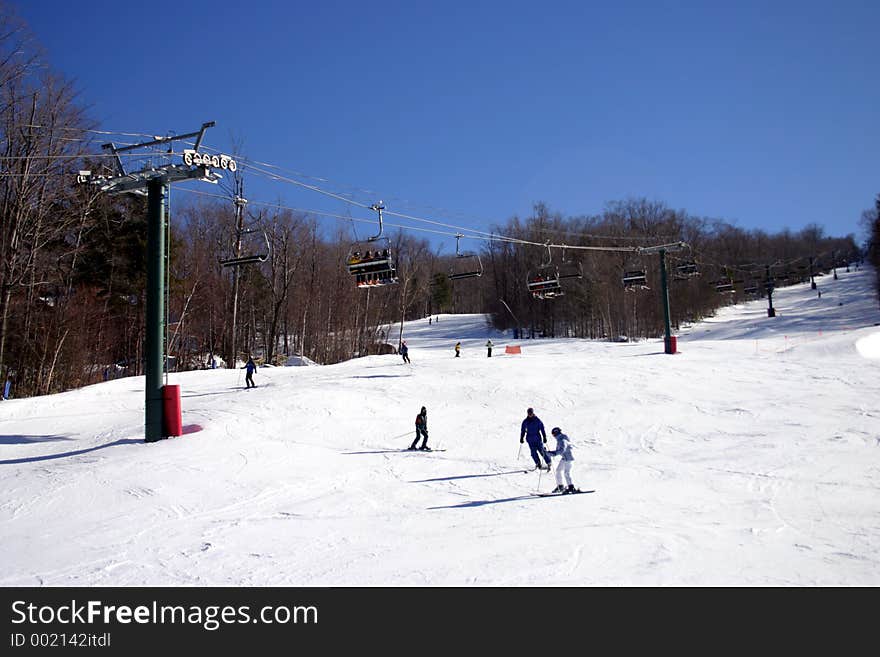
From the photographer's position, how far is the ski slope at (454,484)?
7.64 m

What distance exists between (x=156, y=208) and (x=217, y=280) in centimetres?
3291

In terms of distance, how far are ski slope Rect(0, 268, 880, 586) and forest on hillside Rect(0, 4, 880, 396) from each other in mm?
4598

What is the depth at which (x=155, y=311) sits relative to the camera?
1612cm

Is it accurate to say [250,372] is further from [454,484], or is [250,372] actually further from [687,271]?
[687,271]

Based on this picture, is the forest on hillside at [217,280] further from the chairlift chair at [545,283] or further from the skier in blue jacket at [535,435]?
the skier in blue jacket at [535,435]

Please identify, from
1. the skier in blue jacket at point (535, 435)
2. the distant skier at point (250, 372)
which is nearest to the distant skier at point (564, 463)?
the skier in blue jacket at point (535, 435)

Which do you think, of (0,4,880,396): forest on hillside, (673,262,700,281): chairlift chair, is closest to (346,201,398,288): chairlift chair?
(0,4,880,396): forest on hillside

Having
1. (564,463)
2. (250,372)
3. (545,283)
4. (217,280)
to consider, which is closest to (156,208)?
(250,372)

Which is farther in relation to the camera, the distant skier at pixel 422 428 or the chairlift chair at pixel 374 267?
the chairlift chair at pixel 374 267

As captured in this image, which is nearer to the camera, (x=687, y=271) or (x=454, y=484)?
(x=454, y=484)

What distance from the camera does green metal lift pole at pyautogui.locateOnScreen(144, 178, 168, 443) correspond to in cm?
1595

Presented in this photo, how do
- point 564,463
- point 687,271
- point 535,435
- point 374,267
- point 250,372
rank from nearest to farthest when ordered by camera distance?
point 564,463, point 535,435, point 374,267, point 250,372, point 687,271

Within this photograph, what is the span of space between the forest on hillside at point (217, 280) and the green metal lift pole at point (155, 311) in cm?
58

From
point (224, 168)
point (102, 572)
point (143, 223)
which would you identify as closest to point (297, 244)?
point (143, 223)
